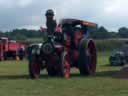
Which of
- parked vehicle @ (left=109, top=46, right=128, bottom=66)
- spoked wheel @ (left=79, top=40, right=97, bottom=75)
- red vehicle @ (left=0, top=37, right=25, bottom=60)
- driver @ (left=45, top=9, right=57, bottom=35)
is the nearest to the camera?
driver @ (left=45, top=9, right=57, bottom=35)

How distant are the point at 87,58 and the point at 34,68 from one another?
101 inches

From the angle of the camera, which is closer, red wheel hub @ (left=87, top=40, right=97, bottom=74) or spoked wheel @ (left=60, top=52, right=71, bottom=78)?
spoked wheel @ (left=60, top=52, right=71, bottom=78)

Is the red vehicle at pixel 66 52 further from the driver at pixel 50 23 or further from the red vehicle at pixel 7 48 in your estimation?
the red vehicle at pixel 7 48

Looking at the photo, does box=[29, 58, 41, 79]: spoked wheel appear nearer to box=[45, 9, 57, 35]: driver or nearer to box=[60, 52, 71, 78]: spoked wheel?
box=[60, 52, 71, 78]: spoked wheel

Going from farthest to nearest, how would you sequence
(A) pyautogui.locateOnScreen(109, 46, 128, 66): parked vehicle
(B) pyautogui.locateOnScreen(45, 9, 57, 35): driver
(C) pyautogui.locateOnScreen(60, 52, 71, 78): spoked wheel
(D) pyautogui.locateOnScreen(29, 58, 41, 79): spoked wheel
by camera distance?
(A) pyautogui.locateOnScreen(109, 46, 128, 66): parked vehicle
(B) pyautogui.locateOnScreen(45, 9, 57, 35): driver
(D) pyautogui.locateOnScreen(29, 58, 41, 79): spoked wheel
(C) pyautogui.locateOnScreen(60, 52, 71, 78): spoked wheel

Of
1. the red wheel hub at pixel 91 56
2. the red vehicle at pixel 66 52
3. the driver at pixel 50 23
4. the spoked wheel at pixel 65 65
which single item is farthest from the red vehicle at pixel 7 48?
the spoked wheel at pixel 65 65

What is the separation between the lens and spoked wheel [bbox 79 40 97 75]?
22.6m

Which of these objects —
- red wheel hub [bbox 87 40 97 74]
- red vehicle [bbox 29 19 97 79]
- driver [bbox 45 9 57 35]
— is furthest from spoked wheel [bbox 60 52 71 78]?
red wheel hub [bbox 87 40 97 74]

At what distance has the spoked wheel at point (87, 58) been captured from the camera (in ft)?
74.2

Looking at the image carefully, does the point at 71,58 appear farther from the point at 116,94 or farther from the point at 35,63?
the point at 116,94

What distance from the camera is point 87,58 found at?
904 inches

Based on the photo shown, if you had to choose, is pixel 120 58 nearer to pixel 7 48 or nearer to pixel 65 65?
pixel 65 65

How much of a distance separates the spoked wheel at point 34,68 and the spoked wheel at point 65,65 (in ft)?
3.71

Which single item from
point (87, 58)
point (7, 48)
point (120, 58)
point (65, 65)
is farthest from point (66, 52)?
point (7, 48)
